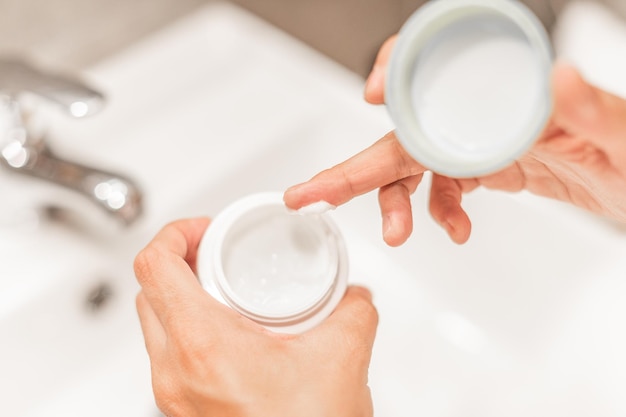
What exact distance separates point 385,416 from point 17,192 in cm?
38

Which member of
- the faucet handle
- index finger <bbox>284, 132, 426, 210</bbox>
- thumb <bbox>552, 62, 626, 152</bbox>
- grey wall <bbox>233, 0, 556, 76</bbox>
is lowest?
grey wall <bbox>233, 0, 556, 76</bbox>

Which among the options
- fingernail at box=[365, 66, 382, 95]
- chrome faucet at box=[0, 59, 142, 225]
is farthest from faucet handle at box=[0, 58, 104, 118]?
fingernail at box=[365, 66, 382, 95]

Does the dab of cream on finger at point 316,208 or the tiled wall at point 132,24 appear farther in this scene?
the tiled wall at point 132,24

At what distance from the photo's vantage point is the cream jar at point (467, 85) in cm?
29

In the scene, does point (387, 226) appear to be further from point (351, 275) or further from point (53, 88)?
point (53, 88)

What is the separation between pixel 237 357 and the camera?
13.8 inches

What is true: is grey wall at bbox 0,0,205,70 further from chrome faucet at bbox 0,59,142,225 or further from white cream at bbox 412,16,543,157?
white cream at bbox 412,16,543,157

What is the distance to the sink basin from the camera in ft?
1.77

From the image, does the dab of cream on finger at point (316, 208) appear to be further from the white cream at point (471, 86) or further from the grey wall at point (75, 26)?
the grey wall at point (75, 26)

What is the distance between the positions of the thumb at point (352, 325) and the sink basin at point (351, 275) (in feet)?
0.39

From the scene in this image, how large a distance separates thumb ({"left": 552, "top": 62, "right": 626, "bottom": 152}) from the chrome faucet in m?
0.35

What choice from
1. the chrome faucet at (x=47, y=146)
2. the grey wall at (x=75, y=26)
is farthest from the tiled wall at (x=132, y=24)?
the chrome faucet at (x=47, y=146)

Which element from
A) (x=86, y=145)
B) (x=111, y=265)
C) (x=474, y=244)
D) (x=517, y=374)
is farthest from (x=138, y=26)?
(x=517, y=374)

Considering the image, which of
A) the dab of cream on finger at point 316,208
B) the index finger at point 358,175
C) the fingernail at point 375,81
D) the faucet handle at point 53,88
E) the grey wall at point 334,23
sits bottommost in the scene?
the grey wall at point 334,23
